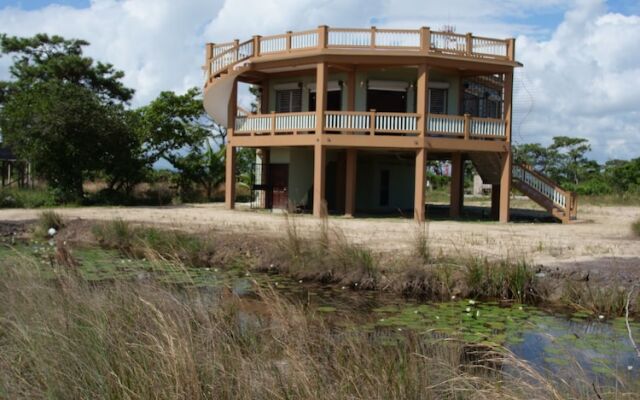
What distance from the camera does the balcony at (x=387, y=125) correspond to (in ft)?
75.4

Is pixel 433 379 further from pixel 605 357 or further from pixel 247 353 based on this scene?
pixel 605 357

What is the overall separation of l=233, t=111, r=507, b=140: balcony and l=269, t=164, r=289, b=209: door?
276 centimetres

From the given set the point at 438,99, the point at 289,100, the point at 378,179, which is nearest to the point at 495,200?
the point at 438,99

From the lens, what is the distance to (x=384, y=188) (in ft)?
97.8

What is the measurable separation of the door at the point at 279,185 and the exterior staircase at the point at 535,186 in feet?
24.6

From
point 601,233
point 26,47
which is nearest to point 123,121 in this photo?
point 26,47

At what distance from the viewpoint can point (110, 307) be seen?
5.53m

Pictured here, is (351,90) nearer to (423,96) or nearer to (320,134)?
(320,134)

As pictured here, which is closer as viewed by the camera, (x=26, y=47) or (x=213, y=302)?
(x=213, y=302)

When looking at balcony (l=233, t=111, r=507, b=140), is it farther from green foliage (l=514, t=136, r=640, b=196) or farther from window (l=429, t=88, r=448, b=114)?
green foliage (l=514, t=136, r=640, b=196)

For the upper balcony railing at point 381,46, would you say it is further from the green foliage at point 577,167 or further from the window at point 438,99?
the green foliage at point 577,167

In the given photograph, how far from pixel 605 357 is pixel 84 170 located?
26.3m

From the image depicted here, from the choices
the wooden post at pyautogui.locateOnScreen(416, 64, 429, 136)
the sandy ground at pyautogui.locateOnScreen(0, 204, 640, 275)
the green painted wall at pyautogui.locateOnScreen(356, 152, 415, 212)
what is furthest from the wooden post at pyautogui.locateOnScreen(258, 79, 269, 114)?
the wooden post at pyautogui.locateOnScreen(416, 64, 429, 136)

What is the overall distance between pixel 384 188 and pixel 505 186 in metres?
7.06
